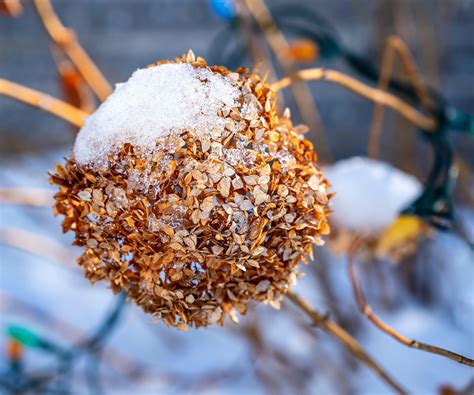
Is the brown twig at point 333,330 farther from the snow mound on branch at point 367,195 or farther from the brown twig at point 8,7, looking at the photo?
the brown twig at point 8,7

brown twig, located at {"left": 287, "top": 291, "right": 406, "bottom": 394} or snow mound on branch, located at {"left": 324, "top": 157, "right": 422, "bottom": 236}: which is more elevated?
snow mound on branch, located at {"left": 324, "top": 157, "right": 422, "bottom": 236}

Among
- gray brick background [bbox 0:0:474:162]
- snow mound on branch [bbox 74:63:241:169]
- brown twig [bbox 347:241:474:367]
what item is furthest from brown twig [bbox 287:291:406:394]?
gray brick background [bbox 0:0:474:162]

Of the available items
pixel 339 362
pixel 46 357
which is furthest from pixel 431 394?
pixel 46 357

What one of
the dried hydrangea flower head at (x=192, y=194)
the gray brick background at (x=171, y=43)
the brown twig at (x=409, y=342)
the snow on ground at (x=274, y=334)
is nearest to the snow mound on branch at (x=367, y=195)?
the snow on ground at (x=274, y=334)

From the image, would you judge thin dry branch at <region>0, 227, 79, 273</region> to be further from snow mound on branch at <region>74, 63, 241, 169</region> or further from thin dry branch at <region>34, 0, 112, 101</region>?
snow mound on branch at <region>74, 63, 241, 169</region>

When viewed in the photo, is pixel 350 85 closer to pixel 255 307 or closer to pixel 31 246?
pixel 255 307

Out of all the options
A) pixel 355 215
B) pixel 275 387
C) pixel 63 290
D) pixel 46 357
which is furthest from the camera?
pixel 63 290

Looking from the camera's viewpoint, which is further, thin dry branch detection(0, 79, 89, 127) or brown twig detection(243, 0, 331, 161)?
brown twig detection(243, 0, 331, 161)

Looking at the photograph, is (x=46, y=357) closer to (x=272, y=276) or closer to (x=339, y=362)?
(x=339, y=362)
